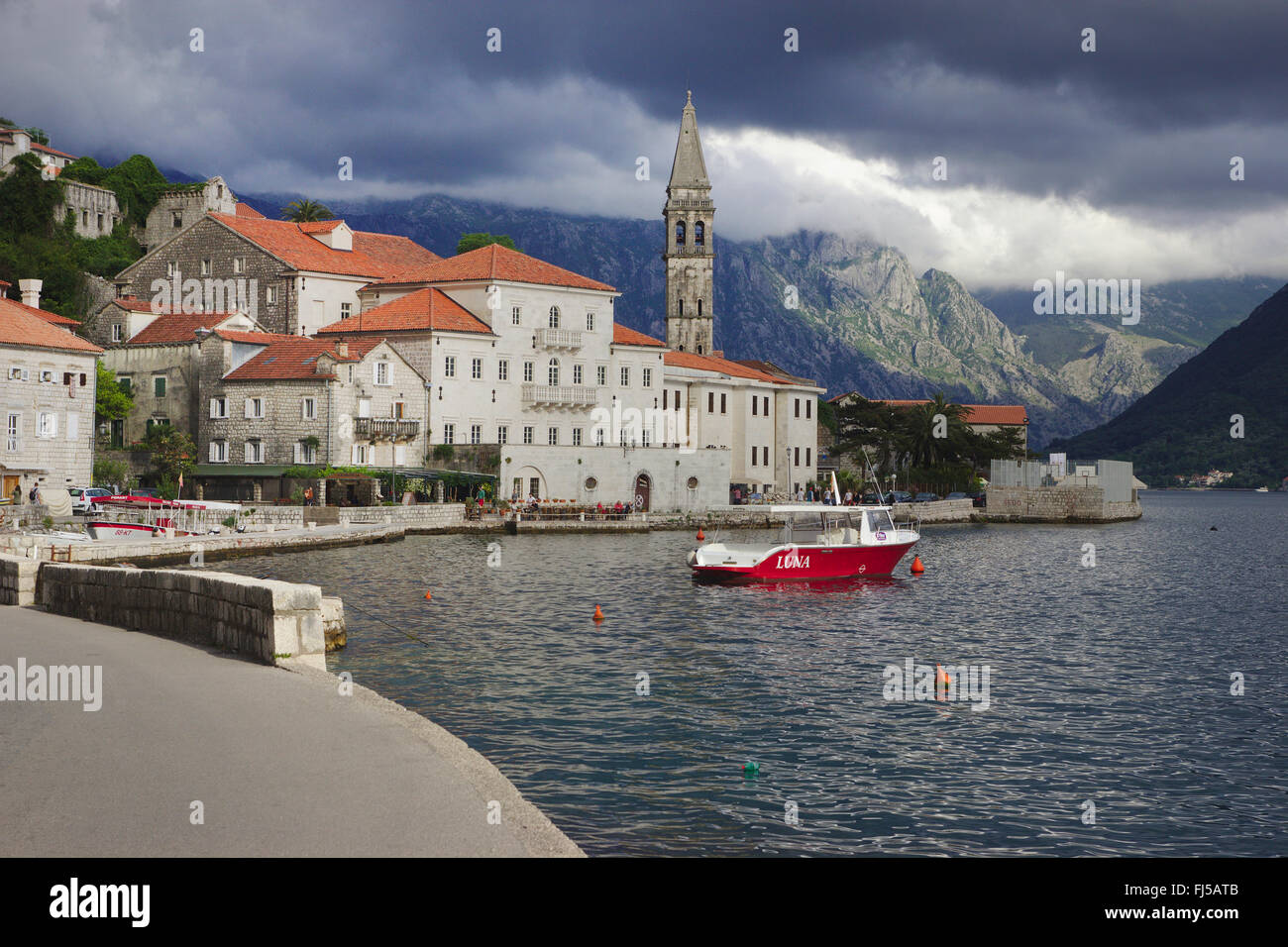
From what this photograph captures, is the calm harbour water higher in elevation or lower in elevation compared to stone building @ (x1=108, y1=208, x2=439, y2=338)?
lower

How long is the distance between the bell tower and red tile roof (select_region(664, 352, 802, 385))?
1130 centimetres

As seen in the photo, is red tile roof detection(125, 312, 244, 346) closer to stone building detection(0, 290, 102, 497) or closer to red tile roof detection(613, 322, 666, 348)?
stone building detection(0, 290, 102, 497)

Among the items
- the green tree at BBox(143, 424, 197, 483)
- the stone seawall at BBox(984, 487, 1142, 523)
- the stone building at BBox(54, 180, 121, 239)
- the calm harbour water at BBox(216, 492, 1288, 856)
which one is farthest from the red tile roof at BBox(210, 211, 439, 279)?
the stone seawall at BBox(984, 487, 1142, 523)

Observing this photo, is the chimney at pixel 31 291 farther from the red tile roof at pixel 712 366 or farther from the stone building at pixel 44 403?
the red tile roof at pixel 712 366

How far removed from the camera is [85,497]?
6378 centimetres

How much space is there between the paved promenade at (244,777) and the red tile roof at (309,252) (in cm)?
7816

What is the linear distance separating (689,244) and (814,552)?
8326cm

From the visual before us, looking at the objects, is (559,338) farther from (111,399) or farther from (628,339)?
(111,399)

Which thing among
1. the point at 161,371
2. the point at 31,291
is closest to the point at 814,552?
the point at 161,371

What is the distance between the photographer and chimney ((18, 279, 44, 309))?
270ft

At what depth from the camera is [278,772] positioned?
40.1ft
